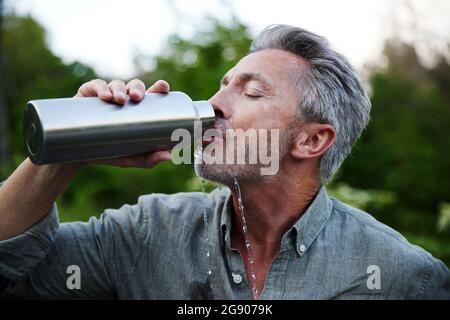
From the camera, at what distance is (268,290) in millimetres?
2182

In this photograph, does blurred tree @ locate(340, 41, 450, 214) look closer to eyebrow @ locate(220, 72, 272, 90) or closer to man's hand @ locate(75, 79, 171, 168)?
eyebrow @ locate(220, 72, 272, 90)

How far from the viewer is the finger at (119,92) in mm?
1797

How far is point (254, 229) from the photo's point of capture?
2.40 m

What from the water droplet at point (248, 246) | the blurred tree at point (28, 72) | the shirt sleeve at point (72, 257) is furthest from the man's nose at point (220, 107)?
the blurred tree at point (28, 72)

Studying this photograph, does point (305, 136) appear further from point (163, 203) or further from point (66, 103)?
point (66, 103)

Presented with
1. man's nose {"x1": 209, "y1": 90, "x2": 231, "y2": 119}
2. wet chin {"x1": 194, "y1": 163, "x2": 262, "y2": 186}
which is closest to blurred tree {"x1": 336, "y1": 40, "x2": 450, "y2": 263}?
wet chin {"x1": 194, "y1": 163, "x2": 262, "y2": 186}

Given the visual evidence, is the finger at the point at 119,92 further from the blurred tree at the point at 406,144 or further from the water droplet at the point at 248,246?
the blurred tree at the point at 406,144

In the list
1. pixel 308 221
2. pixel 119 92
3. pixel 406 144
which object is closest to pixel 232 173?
pixel 308 221

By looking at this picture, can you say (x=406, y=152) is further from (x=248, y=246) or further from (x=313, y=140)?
(x=248, y=246)

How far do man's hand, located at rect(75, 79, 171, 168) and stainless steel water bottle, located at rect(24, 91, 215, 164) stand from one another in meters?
0.02

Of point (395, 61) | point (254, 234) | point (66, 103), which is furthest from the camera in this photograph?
point (395, 61)
